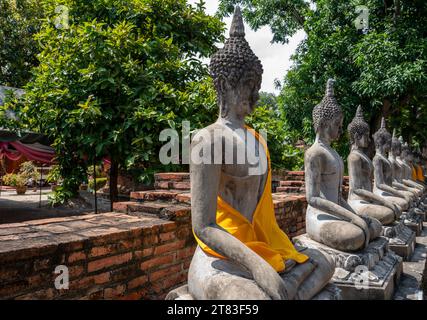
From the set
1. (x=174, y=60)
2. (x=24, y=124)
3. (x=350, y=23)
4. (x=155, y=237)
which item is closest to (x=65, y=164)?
(x=24, y=124)

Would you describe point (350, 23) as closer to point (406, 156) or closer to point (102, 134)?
point (406, 156)

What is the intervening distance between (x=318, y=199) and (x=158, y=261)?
4.92 feet

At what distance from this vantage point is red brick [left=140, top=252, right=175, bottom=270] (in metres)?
2.87

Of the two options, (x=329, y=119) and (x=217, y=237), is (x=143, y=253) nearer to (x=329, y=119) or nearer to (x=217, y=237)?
(x=217, y=237)

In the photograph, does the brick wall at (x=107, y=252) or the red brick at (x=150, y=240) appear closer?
the brick wall at (x=107, y=252)

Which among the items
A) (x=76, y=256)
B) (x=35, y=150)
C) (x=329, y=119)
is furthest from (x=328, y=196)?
(x=35, y=150)

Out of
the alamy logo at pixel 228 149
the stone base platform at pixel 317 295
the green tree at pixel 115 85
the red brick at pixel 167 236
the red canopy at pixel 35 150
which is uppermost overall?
the green tree at pixel 115 85

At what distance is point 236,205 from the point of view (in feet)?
6.86

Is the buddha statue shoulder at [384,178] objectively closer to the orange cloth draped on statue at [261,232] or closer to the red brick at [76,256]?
the orange cloth draped on statue at [261,232]

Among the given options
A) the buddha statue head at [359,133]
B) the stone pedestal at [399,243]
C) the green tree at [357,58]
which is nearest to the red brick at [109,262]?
the buddha statue head at [359,133]

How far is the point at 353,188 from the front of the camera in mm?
4625

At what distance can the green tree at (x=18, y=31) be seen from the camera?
14188 millimetres

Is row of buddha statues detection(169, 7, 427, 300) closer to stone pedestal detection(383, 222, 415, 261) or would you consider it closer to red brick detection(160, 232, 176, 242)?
red brick detection(160, 232, 176, 242)

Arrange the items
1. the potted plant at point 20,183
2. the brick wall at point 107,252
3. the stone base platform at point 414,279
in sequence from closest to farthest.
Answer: the brick wall at point 107,252 → the stone base platform at point 414,279 → the potted plant at point 20,183
